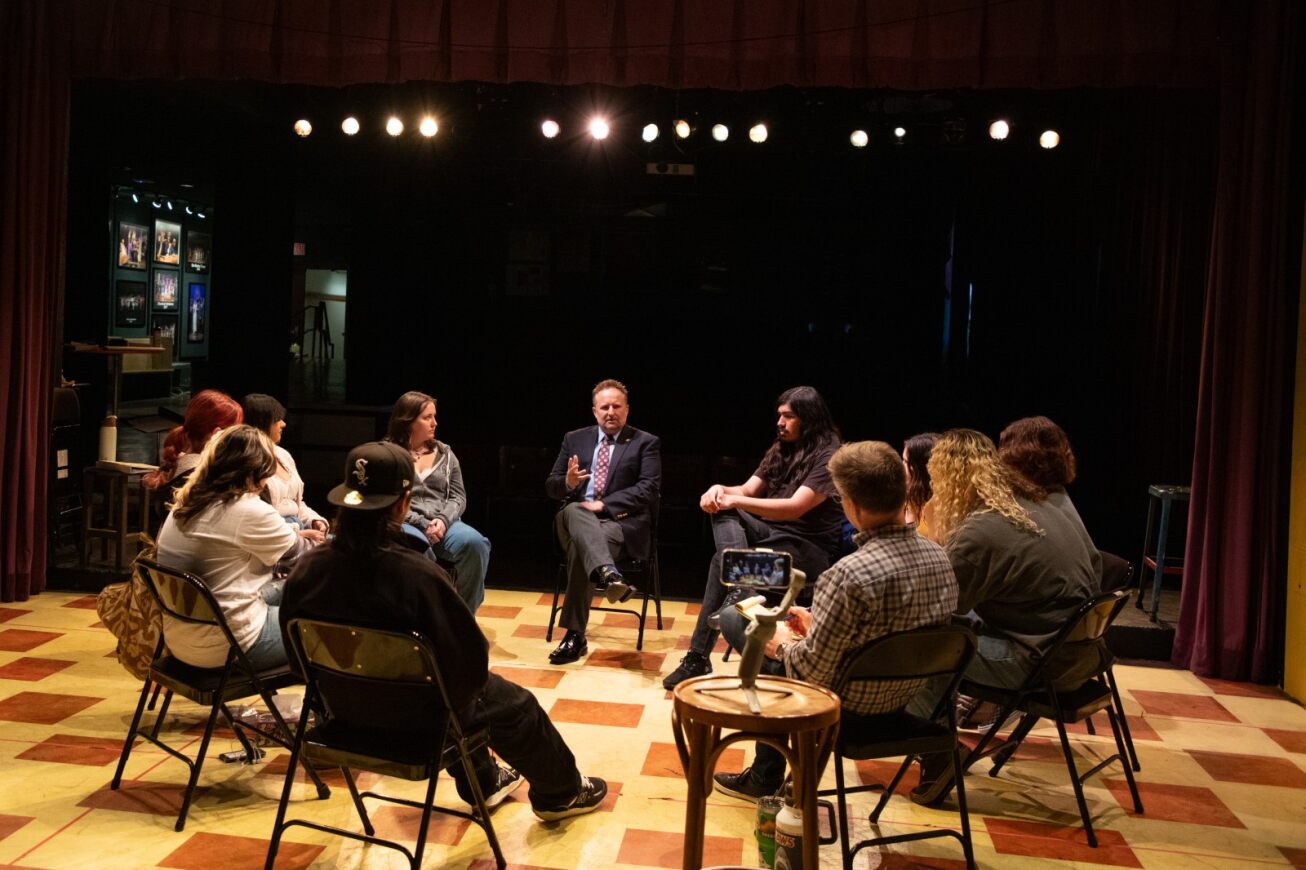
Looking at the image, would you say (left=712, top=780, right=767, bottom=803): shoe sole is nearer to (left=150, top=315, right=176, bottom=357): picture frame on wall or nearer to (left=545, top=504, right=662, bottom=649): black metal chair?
(left=545, top=504, right=662, bottom=649): black metal chair

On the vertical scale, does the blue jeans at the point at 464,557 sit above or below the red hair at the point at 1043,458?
below

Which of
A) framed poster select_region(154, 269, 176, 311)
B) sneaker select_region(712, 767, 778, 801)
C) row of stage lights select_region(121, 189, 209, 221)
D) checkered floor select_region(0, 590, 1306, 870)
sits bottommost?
checkered floor select_region(0, 590, 1306, 870)

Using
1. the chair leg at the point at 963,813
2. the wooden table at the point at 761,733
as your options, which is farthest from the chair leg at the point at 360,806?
the chair leg at the point at 963,813

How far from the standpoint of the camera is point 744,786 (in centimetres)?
383

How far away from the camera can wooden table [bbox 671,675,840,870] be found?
264cm

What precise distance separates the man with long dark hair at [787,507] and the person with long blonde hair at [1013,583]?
1.29 m

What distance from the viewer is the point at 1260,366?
5.42m

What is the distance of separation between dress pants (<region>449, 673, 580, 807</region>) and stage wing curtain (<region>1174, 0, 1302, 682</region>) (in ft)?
11.3

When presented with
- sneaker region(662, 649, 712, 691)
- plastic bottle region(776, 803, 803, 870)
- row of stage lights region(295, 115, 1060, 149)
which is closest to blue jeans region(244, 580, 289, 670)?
plastic bottle region(776, 803, 803, 870)

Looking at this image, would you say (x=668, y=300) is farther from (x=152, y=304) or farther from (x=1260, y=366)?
(x=152, y=304)

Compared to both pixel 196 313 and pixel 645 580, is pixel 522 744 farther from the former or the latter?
pixel 196 313

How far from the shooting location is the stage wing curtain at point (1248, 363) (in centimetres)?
533

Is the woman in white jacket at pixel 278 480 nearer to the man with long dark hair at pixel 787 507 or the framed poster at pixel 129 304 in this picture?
the man with long dark hair at pixel 787 507

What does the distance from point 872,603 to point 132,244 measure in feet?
41.1
